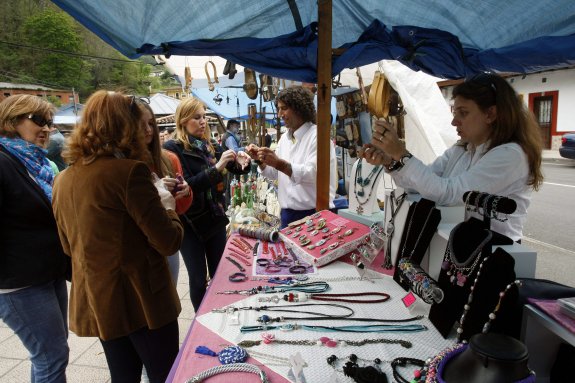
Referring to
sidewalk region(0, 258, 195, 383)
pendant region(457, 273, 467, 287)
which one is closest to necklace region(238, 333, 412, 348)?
pendant region(457, 273, 467, 287)

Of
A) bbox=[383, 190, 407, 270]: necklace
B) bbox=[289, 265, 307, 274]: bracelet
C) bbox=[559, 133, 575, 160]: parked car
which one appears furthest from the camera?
bbox=[559, 133, 575, 160]: parked car

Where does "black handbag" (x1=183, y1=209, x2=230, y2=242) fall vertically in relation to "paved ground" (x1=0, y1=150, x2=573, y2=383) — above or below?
above

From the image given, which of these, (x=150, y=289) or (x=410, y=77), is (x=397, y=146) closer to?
(x=150, y=289)

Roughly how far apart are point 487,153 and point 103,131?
1.53m

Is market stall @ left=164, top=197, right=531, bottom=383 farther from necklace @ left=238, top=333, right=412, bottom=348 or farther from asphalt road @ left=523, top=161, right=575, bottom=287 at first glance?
asphalt road @ left=523, top=161, right=575, bottom=287

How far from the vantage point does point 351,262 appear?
206 centimetres

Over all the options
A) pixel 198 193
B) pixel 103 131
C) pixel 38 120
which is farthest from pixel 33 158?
pixel 198 193

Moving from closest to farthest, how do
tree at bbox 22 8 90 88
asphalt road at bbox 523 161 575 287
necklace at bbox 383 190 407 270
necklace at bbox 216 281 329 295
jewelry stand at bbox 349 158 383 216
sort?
1. necklace at bbox 216 281 329 295
2. necklace at bbox 383 190 407 270
3. jewelry stand at bbox 349 158 383 216
4. asphalt road at bbox 523 161 575 287
5. tree at bbox 22 8 90 88

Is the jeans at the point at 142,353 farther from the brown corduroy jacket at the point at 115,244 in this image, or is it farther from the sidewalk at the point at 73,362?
the sidewalk at the point at 73,362

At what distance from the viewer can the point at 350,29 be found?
295 cm

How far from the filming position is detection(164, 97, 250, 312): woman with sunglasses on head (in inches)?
106

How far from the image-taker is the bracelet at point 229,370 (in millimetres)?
1052

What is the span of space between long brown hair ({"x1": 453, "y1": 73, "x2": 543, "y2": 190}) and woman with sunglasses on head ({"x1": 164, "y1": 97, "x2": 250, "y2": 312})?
1603 millimetres

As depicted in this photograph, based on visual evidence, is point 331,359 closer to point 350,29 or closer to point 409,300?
point 409,300
